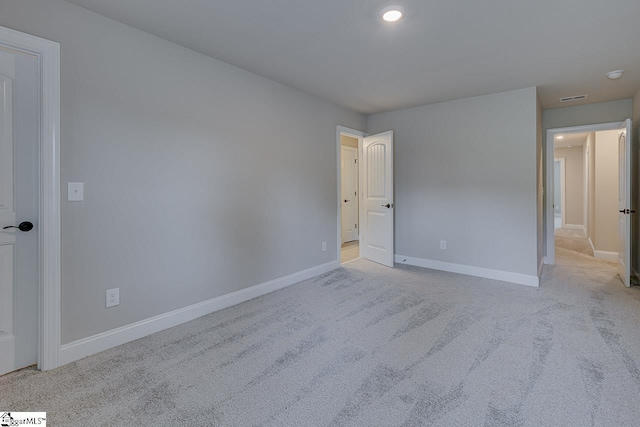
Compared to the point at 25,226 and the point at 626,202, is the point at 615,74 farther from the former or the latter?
the point at 25,226

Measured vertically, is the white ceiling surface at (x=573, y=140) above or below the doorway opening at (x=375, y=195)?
above

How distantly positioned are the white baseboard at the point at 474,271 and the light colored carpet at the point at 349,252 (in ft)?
2.66

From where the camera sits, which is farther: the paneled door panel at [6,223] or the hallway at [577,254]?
the hallway at [577,254]

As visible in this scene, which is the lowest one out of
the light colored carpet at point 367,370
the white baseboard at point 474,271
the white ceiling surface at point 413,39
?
the light colored carpet at point 367,370

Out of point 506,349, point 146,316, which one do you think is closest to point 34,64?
point 146,316

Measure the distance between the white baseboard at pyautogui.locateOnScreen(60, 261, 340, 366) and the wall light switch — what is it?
3.20 feet

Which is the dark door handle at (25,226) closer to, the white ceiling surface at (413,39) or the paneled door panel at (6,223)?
the paneled door panel at (6,223)

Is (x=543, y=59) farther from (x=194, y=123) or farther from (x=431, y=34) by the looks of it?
(x=194, y=123)

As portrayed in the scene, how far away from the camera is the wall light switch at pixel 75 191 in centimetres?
207

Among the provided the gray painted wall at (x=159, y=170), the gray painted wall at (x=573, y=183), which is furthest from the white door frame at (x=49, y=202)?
the gray painted wall at (x=573, y=183)

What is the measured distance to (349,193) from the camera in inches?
279

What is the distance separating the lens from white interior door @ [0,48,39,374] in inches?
74.3

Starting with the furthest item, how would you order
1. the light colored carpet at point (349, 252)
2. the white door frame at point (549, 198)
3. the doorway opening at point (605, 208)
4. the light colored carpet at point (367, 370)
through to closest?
the light colored carpet at point (349, 252), the white door frame at point (549, 198), the doorway opening at point (605, 208), the light colored carpet at point (367, 370)

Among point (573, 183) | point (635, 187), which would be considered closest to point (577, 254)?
point (635, 187)
